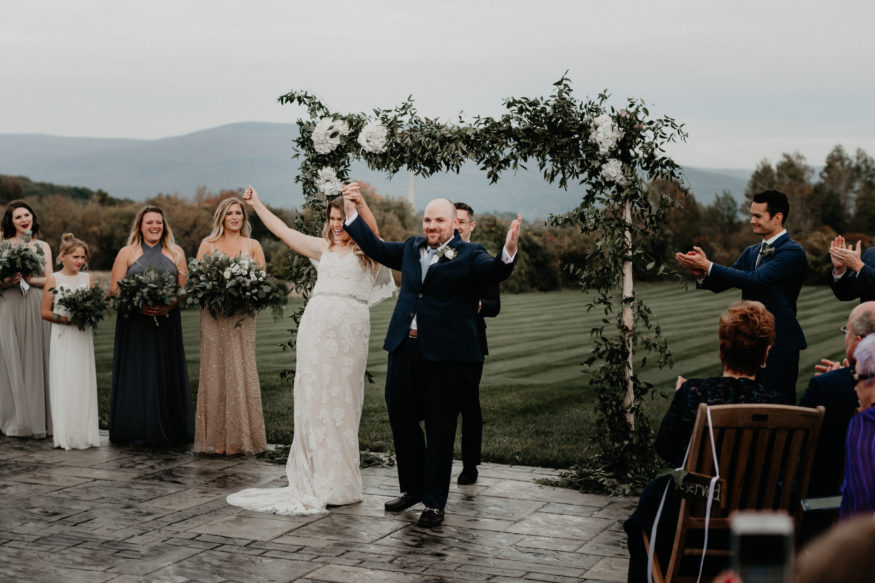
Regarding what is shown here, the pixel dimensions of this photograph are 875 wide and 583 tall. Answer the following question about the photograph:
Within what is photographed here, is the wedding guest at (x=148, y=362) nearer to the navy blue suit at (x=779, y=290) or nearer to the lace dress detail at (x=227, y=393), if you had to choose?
the lace dress detail at (x=227, y=393)

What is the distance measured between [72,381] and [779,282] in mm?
6161

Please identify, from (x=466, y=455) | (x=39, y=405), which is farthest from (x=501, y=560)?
(x=39, y=405)

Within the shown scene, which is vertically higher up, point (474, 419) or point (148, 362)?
point (148, 362)

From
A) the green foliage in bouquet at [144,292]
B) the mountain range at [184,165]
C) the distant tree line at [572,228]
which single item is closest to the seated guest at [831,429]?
→ the green foliage in bouquet at [144,292]

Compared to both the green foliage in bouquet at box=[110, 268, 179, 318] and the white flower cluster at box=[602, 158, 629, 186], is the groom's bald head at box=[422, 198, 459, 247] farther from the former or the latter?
the green foliage in bouquet at box=[110, 268, 179, 318]

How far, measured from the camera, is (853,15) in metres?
16.7

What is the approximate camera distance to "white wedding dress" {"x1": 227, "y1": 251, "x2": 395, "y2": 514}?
6.65 metres

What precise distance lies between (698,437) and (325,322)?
353cm

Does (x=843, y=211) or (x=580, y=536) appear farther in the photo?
(x=843, y=211)

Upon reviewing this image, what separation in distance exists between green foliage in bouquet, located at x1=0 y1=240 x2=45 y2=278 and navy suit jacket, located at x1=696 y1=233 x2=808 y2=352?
645 centimetres

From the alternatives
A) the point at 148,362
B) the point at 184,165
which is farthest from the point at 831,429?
the point at 184,165

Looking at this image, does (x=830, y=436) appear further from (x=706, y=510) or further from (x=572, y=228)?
(x=572, y=228)

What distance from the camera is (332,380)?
22.0ft

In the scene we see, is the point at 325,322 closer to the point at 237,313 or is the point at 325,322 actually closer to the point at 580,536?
the point at 237,313
